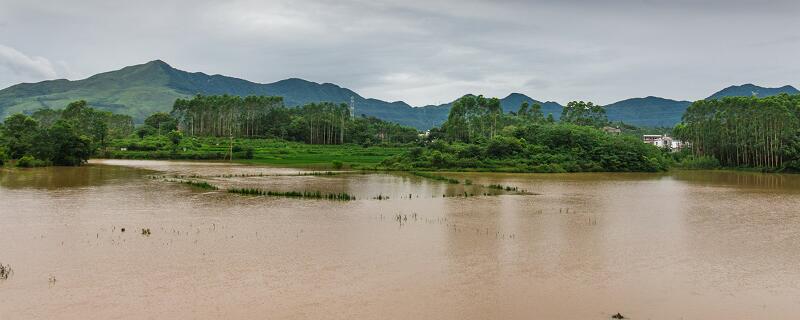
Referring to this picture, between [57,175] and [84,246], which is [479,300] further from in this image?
[57,175]

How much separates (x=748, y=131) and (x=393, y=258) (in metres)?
44.4

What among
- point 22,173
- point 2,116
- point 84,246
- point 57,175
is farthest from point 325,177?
point 2,116

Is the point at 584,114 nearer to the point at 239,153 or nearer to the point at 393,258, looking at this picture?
the point at 239,153

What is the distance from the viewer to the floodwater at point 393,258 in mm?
8289

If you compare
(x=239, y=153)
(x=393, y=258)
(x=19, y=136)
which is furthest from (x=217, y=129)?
(x=393, y=258)

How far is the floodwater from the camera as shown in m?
8.29

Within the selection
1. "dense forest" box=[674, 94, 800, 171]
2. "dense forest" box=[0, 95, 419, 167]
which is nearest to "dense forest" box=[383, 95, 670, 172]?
"dense forest" box=[674, 94, 800, 171]

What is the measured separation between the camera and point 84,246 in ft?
39.7

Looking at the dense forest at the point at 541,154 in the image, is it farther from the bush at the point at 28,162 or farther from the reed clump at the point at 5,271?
the reed clump at the point at 5,271

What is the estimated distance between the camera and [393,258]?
1150cm

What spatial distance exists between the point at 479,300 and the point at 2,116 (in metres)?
219

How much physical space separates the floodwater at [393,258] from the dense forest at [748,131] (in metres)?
25.6

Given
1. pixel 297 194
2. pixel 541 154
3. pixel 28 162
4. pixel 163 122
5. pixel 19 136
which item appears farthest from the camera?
pixel 163 122

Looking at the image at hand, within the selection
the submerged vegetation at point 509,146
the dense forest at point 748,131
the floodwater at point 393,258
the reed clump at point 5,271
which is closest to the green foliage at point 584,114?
the submerged vegetation at point 509,146
